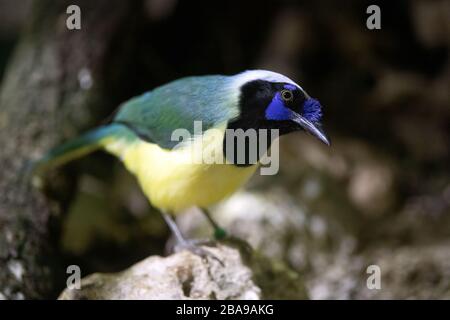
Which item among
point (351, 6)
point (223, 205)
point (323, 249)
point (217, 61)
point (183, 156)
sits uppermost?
point (351, 6)

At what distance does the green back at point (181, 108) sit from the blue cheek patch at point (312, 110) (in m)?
0.34

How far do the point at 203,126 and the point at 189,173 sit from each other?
0.24 metres

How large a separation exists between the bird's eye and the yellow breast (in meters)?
0.37

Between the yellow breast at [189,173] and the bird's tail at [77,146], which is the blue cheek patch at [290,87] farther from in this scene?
the bird's tail at [77,146]

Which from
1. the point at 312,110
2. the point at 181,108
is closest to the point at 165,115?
the point at 181,108

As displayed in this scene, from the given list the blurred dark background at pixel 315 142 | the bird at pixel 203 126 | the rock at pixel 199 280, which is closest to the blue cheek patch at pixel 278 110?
the bird at pixel 203 126

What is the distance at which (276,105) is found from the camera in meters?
3.11

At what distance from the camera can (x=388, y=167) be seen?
5.76m

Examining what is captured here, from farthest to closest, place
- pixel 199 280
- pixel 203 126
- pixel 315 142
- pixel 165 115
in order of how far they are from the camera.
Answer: pixel 315 142, pixel 165 115, pixel 203 126, pixel 199 280

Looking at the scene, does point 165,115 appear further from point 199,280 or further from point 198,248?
point 199,280

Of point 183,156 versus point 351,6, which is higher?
point 351,6

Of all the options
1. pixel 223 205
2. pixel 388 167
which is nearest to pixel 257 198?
pixel 223 205
